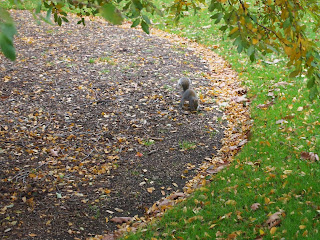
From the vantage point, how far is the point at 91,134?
6367mm

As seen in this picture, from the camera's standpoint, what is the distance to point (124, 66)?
29.6 feet

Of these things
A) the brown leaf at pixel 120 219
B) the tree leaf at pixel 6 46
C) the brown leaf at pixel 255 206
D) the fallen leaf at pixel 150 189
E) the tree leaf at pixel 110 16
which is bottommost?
the brown leaf at pixel 120 219

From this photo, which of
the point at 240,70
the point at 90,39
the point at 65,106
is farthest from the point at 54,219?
the point at 90,39

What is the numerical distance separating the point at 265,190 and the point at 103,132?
10.2ft

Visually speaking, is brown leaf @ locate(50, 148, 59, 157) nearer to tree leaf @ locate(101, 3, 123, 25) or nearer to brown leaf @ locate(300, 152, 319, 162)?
brown leaf @ locate(300, 152, 319, 162)

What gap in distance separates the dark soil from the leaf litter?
0.02m

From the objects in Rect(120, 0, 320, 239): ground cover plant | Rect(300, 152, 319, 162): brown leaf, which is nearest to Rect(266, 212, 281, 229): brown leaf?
Rect(120, 0, 320, 239): ground cover plant

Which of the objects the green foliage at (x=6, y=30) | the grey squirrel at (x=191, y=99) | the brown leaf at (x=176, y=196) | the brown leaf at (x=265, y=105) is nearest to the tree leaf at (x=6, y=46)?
the green foliage at (x=6, y=30)

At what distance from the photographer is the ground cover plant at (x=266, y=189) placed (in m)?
3.69

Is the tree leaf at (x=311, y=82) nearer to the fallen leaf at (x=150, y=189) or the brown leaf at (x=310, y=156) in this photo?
the brown leaf at (x=310, y=156)

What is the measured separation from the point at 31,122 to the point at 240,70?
4.82 m

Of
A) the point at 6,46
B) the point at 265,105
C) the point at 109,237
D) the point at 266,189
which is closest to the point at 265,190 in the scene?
the point at 266,189

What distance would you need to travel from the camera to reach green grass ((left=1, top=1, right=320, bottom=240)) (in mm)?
3691

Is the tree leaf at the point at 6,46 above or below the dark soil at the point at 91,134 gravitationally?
above
